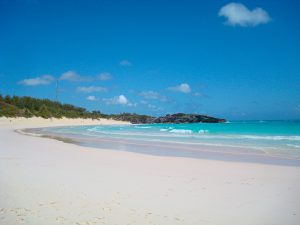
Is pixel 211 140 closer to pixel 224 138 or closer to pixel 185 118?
pixel 224 138

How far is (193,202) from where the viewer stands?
5.62 metres

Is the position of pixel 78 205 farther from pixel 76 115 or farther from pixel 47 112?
pixel 76 115

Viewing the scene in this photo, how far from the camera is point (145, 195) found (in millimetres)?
6074

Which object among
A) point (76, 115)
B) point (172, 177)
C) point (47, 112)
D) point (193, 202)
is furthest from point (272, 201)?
point (76, 115)

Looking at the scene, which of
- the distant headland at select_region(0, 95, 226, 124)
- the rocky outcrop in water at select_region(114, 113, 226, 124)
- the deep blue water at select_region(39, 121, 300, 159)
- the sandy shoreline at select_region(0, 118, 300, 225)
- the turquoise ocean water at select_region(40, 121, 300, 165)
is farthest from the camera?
the rocky outcrop in water at select_region(114, 113, 226, 124)

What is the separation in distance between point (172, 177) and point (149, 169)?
1.48m

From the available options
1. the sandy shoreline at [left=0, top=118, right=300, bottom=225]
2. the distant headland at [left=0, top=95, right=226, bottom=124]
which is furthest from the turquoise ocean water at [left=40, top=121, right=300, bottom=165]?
the distant headland at [left=0, top=95, right=226, bottom=124]

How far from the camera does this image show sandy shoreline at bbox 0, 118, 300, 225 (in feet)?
15.7

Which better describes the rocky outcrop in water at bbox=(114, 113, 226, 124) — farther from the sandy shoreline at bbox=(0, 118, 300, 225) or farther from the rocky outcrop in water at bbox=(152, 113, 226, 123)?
the sandy shoreline at bbox=(0, 118, 300, 225)

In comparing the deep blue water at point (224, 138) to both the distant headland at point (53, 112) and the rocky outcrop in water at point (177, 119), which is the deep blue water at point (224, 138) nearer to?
the distant headland at point (53, 112)

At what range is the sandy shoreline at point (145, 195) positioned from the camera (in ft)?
15.7

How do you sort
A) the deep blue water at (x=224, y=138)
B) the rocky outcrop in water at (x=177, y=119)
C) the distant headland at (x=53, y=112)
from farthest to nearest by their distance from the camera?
the rocky outcrop in water at (x=177, y=119)
the distant headland at (x=53, y=112)
the deep blue water at (x=224, y=138)

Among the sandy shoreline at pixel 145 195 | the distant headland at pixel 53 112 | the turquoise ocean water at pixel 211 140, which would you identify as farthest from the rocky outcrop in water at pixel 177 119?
the sandy shoreline at pixel 145 195

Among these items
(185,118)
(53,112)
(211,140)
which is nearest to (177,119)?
(185,118)
